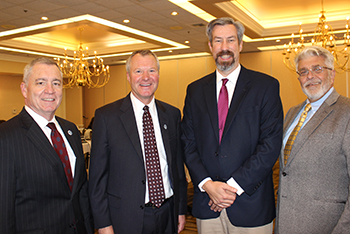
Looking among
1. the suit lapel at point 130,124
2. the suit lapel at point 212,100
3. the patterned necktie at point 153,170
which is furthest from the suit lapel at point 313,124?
the suit lapel at point 130,124

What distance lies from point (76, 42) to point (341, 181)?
11.0 m

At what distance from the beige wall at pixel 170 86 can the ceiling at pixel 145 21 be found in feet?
2.30

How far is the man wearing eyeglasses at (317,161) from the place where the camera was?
6.61 ft

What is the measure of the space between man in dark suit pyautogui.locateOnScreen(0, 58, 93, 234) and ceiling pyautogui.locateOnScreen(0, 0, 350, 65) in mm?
3998

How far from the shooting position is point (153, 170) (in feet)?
7.41

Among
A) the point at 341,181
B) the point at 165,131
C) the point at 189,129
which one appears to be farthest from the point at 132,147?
the point at 341,181

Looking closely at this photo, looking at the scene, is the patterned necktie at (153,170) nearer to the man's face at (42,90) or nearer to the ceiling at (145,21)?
the man's face at (42,90)

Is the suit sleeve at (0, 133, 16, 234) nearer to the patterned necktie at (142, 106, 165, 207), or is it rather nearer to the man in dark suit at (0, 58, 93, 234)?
the man in dark suit at (0, 58, 93, 234)

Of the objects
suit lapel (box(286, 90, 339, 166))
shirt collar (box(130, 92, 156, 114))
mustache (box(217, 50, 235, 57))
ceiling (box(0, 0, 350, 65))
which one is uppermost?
ceiling (box(0, 0, 350, 65))

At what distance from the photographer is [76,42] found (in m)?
11.3

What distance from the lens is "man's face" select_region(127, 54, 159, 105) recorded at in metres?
2.32

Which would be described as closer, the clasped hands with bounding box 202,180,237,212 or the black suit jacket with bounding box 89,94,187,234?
the clasped hands with bounding box 202,180,237,212

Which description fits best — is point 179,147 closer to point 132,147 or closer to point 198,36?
point 132,147

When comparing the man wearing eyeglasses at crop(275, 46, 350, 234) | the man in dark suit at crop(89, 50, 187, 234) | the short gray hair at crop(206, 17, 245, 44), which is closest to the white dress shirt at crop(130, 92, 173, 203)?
the man in dark suit at crop(89, 50, 187, 234)
